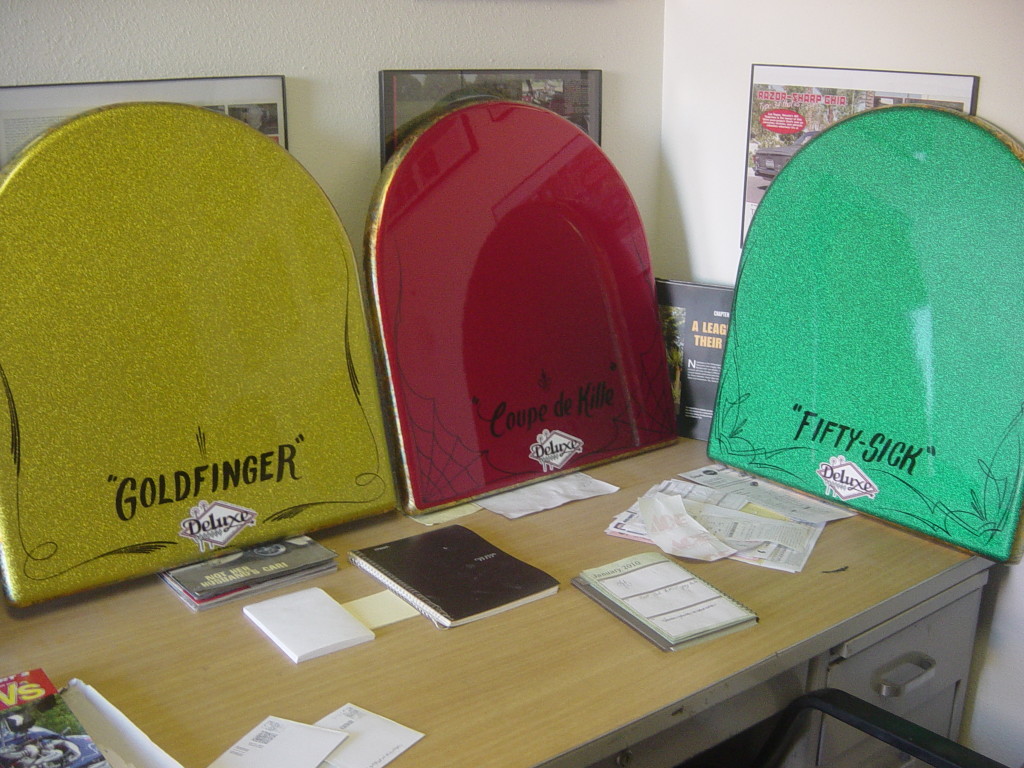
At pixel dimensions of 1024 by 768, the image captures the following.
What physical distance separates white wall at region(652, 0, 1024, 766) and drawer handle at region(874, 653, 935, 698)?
16cm

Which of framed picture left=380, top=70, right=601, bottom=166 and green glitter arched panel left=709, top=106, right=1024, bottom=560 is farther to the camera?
framed picture left=380, top=70, right=601, bottom=166

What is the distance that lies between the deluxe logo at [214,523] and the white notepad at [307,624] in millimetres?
115

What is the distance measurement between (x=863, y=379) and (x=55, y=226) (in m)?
1.04

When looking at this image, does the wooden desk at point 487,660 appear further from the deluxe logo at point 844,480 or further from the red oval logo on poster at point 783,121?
the red oval logo on poster at point 783,121

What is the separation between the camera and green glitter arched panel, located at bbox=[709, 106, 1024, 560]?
4.19 feet

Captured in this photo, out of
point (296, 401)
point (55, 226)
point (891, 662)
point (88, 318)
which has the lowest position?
point (891, 662)

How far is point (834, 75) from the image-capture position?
1508 millimetres

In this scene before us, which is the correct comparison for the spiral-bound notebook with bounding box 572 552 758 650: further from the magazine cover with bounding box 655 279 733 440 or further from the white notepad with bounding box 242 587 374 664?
the magazine cover with bounding box 655 279 733 440

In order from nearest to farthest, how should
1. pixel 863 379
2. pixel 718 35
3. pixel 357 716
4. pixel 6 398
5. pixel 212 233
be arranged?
pixel 357 716, pixel 6 398, pixel 212 233, pixel 863 379, pixel 718 35

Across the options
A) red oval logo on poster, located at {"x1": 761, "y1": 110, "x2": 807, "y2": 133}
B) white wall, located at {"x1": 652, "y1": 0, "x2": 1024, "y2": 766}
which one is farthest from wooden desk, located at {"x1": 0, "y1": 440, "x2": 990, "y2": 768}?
red oval logo on poster, located at {"x1": 761, "y1": 110, "x2": 807, "y2": 133}

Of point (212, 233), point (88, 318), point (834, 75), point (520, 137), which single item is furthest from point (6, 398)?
point (834, 75)

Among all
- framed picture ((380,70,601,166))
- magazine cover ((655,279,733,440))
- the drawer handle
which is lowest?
the drawer handle

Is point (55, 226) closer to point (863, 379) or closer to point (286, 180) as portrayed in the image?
point (286, 180)

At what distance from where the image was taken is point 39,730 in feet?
3.03
